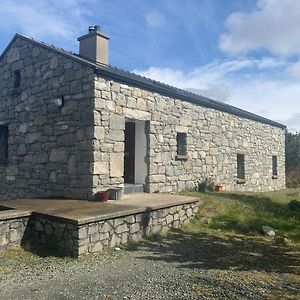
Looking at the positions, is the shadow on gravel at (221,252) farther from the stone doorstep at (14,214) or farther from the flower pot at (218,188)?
the flower pot at (218,188)

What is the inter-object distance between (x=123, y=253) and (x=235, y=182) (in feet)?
29.5

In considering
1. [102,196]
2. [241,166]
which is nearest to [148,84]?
[102,196]

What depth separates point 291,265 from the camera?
5.36 meters

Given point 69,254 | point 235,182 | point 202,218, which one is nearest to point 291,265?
point 202,218

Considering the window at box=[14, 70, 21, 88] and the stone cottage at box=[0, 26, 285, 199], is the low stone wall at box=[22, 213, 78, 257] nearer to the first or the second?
the stone cottage at box=[0, 26, 285, 199]

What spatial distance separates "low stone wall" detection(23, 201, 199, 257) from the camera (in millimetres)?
5535

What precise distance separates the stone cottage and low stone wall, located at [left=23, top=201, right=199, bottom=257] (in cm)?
179

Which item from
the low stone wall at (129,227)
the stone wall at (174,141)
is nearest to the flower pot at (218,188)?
the stone wall at (174,141)

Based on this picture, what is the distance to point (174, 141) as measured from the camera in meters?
10.5

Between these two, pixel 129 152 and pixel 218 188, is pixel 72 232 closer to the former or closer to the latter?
pixel 129 152

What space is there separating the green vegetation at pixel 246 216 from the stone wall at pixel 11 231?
3692 millimetres

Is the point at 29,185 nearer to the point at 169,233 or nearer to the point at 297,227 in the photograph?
the point at 169,233

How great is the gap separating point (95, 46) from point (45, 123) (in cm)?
273

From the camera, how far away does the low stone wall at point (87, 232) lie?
218 inches
